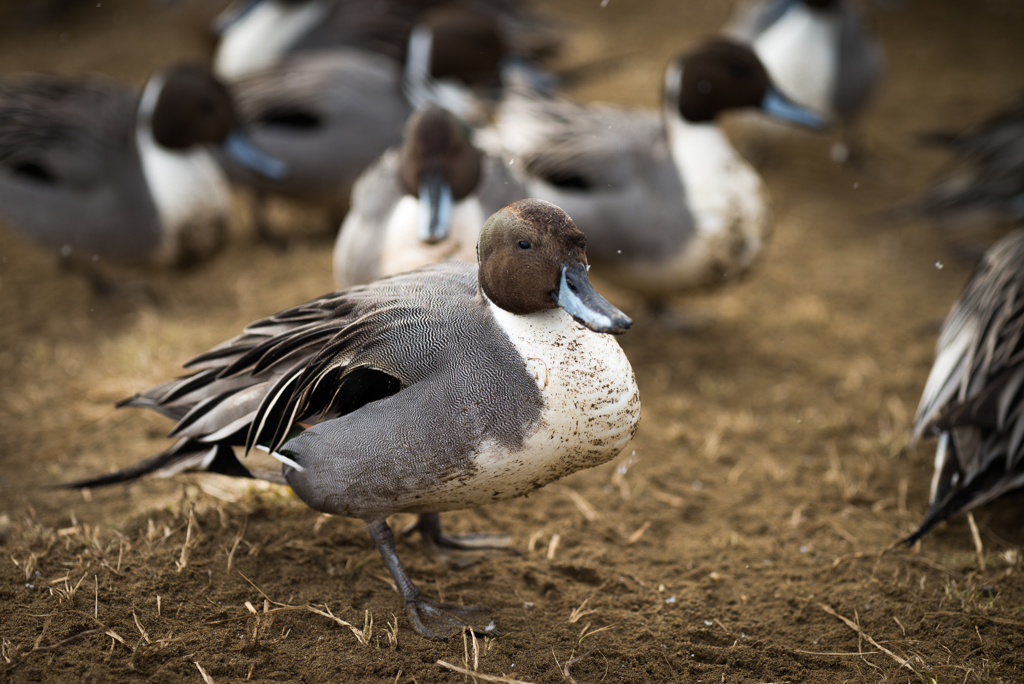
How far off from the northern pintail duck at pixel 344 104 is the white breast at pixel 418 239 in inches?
56.9

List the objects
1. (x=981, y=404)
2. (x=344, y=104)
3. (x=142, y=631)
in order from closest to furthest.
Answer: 1. (x=142, y=631)
2. (x=981, y=404)
3. (x=344, y=104)

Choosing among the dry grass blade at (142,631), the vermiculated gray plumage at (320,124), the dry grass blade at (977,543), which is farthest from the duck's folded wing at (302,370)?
the vermiculated gray plumage at (320,124)

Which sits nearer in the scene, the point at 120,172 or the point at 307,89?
the point at 120,172

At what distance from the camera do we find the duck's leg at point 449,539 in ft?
8.36

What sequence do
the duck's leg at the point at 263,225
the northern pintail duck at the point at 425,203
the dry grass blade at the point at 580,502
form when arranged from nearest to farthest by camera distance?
the dry grass blade at the point at 580,502 → the northern pintail duck at the point at 425,203 → the duck's leg at the point at 263,225

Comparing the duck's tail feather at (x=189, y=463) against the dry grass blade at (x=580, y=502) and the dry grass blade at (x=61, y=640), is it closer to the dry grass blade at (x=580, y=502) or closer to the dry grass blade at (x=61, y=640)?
the dry grass blade at (x=61, y=640)

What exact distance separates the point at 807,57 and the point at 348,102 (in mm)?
2764

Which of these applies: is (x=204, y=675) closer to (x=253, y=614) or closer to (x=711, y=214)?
(x=253, y=614)

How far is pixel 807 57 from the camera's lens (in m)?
5.28

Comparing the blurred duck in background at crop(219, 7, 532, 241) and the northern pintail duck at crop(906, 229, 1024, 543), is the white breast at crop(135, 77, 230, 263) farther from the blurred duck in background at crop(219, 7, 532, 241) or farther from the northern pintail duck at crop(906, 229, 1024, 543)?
the northern pintail duck at crop(906, 229, 1024, 543)

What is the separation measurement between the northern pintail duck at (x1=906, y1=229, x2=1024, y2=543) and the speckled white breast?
101 cm

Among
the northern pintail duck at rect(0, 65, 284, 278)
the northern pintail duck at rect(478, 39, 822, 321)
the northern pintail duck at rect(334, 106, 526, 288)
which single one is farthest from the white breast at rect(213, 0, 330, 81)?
the northern pintail duck at rect(334, 106, 526, 288)

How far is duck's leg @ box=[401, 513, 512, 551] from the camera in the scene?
2.55 meters

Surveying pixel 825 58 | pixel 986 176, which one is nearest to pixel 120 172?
pixel 825 58
